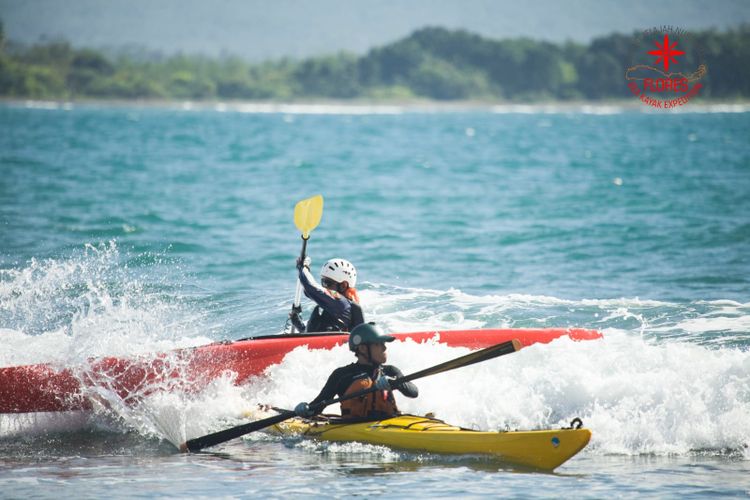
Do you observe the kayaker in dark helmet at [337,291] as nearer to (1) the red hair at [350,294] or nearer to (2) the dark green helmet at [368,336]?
(1) the red hair at [350,294]

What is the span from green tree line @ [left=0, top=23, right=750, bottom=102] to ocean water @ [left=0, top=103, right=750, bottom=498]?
12167 centimetres

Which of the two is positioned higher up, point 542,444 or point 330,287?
point 330,287

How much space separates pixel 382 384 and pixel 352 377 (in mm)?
427

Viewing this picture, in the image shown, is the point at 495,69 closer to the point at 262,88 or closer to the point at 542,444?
the point at 262,88

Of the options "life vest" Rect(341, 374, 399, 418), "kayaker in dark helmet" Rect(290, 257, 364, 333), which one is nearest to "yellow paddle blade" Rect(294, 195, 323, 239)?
"kayaker in dark helmet" Rect(290, 257, 364, 333)

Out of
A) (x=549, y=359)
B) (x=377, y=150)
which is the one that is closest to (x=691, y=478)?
(x=549, y=359)

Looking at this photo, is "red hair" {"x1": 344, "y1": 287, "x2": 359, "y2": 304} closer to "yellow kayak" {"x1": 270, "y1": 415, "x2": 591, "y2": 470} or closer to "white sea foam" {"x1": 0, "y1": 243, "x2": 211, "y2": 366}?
"yellow kayak" {"x1": 270, "y1": 415, "x2": 591, "y2": 470}

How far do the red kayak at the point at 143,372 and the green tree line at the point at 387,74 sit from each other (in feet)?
453

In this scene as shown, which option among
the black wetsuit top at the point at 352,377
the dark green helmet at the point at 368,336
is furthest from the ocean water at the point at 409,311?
the dark green helmet at the point at 368,336

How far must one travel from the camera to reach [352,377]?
8.52 m

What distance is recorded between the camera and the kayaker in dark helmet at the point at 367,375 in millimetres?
8359

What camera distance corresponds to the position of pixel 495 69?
164250mm

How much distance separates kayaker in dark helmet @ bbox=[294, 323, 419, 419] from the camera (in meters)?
8.36

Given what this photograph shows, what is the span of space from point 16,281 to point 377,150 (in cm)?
3941
